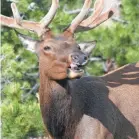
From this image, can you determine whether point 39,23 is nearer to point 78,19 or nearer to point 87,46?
point 78,19

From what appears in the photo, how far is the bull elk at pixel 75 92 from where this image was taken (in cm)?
784

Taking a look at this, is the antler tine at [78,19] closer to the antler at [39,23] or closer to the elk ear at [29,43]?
the antler at [39,23]

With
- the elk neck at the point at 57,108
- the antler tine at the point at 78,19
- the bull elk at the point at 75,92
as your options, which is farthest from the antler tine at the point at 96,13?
the elk neck at the point at 57,108

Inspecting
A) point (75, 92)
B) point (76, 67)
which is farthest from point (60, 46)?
point (75, 92)

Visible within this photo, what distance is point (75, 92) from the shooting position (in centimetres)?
825

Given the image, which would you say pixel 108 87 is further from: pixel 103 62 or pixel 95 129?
pixel 103 62

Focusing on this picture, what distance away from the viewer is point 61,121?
8.06 metres

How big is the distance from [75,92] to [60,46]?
63 centimetres

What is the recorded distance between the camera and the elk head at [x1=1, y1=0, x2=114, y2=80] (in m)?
7.67

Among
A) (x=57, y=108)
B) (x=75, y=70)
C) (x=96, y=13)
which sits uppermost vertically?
(x=96, y=13)

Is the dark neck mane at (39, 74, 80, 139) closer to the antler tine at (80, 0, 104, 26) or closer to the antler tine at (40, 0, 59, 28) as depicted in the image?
the antler tine at (40, 0, 59, 28)

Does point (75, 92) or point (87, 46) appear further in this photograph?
point (87, 46)

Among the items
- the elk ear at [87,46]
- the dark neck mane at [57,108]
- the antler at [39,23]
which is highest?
the antler at [39,23]

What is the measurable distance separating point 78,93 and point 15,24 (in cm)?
105
